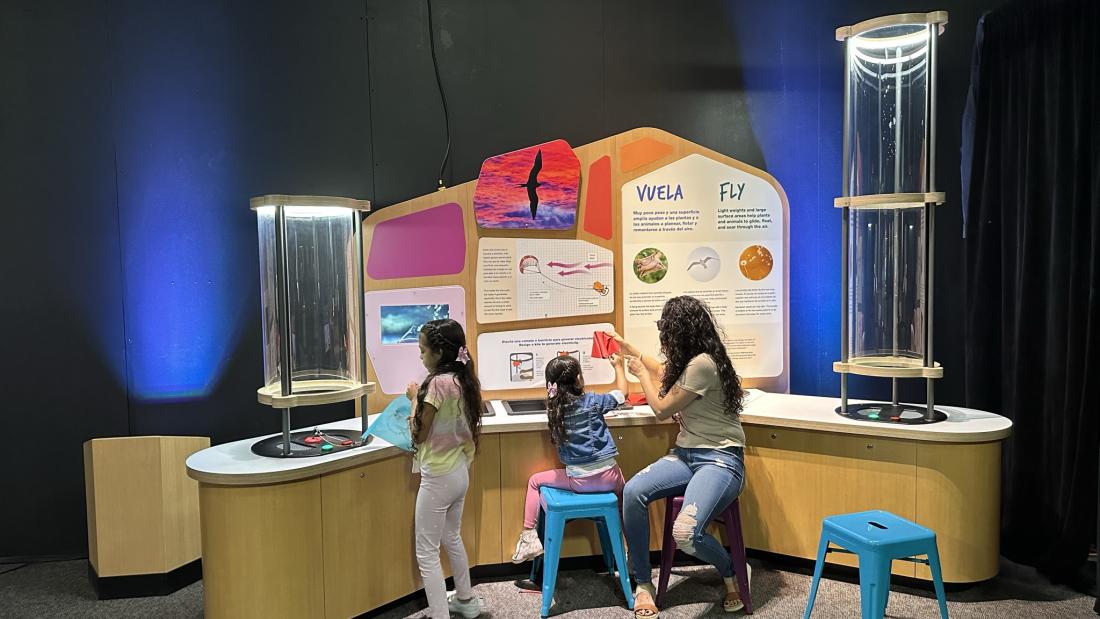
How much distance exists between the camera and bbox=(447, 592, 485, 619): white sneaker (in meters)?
2.91

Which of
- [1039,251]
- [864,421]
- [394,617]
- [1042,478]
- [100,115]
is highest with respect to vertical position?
[100,115]

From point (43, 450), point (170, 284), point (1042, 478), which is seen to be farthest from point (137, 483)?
point (1042, 478)

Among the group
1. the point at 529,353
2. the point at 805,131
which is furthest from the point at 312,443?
the point at 805,131

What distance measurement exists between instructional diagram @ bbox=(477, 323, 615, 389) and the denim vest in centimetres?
53

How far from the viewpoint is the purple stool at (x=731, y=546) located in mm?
2930

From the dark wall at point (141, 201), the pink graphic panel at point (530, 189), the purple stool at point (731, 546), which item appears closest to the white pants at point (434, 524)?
the purple stool at point (731, 546)

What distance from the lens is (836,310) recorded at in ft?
12.7

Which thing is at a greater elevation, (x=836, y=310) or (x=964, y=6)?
(x=964, y=6)

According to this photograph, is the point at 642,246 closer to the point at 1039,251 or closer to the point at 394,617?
the point at 1039,251

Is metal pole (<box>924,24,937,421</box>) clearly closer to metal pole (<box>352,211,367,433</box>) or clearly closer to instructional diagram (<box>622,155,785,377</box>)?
instructional diagram (<box>622,155,785,377</box>)

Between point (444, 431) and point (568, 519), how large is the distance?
0.62 m

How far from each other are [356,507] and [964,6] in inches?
148

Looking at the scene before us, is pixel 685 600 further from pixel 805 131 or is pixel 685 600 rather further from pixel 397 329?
pixel 805 131

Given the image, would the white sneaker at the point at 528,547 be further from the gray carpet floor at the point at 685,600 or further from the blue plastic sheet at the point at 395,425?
the blue plastic sheet at the point at 395,425
